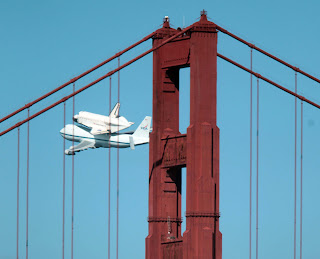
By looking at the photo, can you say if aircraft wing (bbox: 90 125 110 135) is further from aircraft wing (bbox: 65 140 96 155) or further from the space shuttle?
aircraft wing (bbox: 65 140 96 155)

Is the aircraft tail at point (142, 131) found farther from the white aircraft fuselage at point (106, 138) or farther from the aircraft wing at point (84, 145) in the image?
the aircraft wing at point (84, 145)

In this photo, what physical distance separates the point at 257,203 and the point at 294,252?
17.2 feet

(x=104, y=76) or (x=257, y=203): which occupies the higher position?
(x=104, y=76)

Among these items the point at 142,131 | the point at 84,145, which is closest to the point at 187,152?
the point at 142,131

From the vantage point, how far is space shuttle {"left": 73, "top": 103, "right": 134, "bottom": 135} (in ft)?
459

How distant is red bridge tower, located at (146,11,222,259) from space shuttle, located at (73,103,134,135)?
23.7ft

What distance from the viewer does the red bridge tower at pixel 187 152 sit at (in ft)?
400

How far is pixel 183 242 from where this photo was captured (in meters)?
122

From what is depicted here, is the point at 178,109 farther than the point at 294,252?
Yes

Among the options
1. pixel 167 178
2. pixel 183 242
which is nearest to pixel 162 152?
pixel 167 178

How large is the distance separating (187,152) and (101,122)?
20.2 meters

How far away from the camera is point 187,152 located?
123375 mm

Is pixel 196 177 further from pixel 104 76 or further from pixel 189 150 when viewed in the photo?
pixel 104 76

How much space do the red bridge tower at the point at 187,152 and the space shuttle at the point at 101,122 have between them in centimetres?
722
